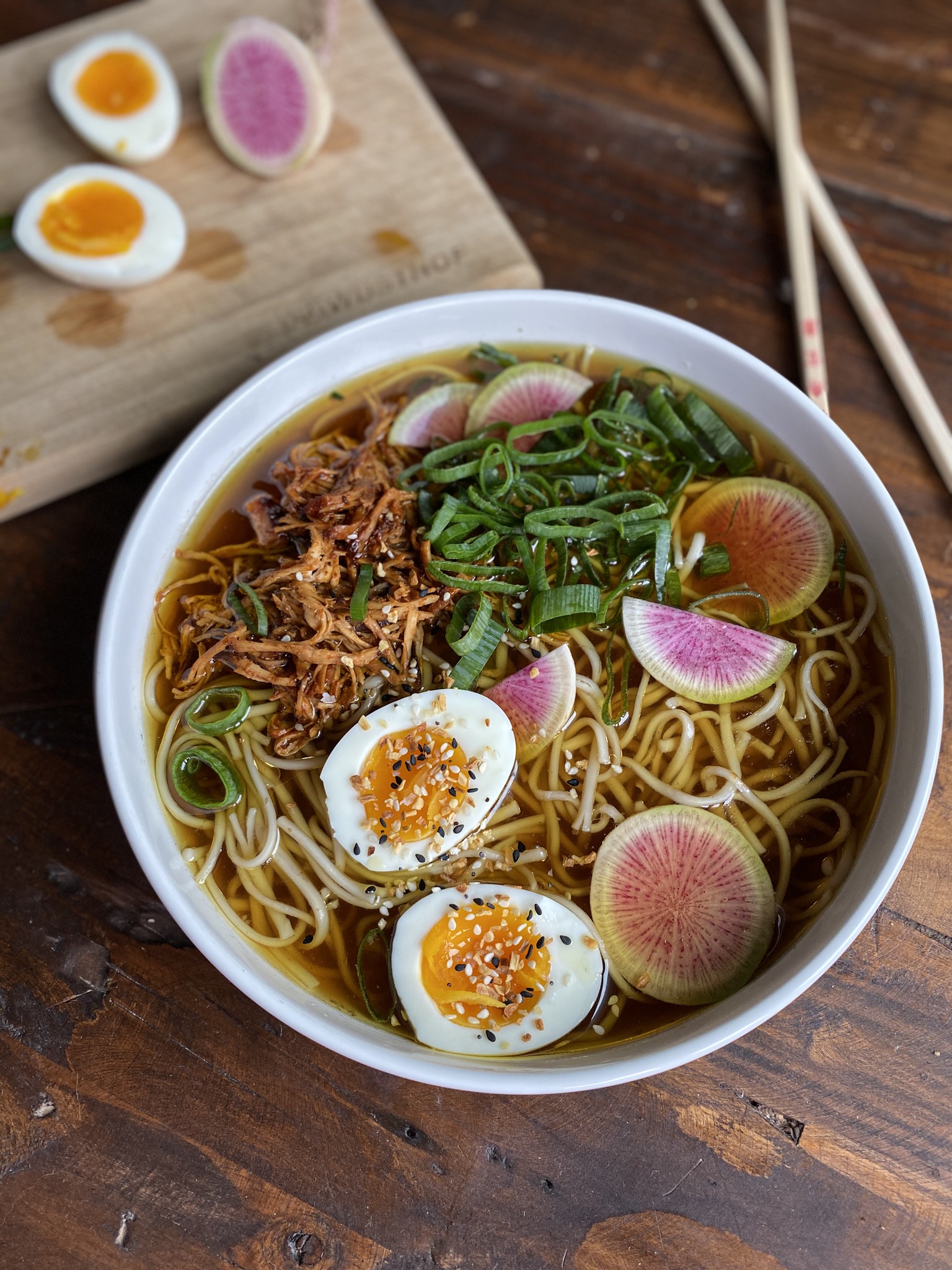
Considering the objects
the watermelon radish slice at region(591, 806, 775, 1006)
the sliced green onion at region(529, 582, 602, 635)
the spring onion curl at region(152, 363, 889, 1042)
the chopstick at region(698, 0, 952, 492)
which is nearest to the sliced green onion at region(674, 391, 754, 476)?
the spring onion curl at region(152, 363, 889, 1042)

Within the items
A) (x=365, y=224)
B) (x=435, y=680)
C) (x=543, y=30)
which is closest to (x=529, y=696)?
(x=435, y=680)

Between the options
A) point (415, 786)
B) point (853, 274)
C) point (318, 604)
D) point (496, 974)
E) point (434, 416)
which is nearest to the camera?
point (496, 974)

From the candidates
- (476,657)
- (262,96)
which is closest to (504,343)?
(476,657)

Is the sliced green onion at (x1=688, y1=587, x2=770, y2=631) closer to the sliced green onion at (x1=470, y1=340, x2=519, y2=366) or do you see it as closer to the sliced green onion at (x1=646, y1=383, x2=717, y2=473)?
the sliced green onion at (x1=646, y1=383, x2=717, y2=473)

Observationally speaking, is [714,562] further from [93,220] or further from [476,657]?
[93,220]

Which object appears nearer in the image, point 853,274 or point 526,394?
point 526,394

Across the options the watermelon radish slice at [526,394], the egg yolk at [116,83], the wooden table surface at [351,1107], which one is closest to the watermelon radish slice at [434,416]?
the watermelon radish slice at [526,394]

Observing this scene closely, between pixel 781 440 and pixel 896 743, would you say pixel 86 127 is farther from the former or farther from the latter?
pixel 896 743

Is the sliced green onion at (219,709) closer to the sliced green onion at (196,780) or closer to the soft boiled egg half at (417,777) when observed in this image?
the sliced green onion at (196,780)
